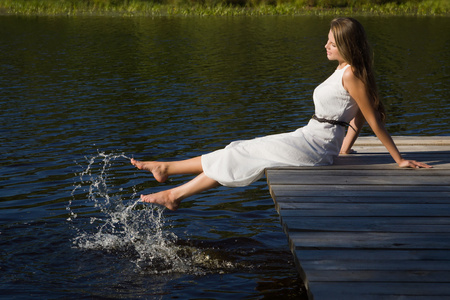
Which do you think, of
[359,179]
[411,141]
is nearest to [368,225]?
[359,179]

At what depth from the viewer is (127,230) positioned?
6.80m

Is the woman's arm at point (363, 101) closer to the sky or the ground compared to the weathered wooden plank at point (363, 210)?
closer to the sky

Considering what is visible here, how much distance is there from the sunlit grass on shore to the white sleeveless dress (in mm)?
34746

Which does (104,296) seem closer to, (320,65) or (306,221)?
(306,221)

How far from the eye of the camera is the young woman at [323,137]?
5578 mm

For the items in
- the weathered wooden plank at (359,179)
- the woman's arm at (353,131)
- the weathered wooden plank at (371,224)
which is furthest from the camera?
the woman's arm at (353,131)

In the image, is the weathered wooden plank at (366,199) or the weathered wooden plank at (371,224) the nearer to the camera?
the weathered wooden plank at (371,224)

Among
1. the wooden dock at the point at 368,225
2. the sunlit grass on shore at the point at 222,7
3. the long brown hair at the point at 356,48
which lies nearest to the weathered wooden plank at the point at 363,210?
the wooden dock at the point at 368,225

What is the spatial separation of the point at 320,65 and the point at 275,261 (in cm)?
1449

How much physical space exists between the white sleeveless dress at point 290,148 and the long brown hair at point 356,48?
0.14 meters

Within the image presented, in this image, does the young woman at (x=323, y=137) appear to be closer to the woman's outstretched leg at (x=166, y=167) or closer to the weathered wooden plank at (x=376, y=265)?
the woman's outstretched leg at (x=166, y=167)

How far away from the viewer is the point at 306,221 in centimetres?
446

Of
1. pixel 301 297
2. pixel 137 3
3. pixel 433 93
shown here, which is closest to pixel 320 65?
pixel 433 93

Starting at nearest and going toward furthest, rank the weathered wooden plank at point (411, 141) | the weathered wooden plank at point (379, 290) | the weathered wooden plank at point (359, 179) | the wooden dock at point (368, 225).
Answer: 1. the weathered wooden plank at point (379, 290)
2. the wooden dock at point (368, 225)
3. the weathered wooden plank at point (359, 179)
4. the weathered wooden plank at point (411, 141)
